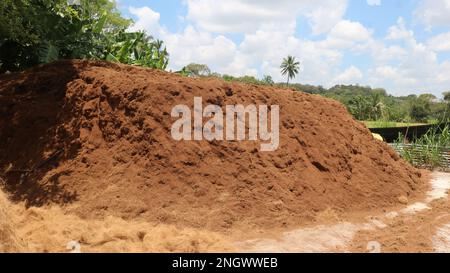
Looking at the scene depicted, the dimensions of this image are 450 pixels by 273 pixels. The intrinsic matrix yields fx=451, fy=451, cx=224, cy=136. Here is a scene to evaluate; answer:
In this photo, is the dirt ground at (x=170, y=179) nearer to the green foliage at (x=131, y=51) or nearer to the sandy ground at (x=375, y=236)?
the sandy ground at (x=375, y=236)

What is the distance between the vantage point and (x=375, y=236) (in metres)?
4.78

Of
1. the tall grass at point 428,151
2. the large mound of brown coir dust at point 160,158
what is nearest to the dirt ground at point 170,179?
the large mound of brown coir dust at point 160,158

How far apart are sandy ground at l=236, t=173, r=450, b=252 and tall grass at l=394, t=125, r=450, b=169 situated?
13.4 ft

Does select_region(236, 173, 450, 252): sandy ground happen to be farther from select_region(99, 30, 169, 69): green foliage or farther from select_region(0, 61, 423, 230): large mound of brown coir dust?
select_region(99, 30, 169, 69): green foliage

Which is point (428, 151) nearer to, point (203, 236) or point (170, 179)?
point (170, 179)

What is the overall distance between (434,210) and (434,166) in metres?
4.15

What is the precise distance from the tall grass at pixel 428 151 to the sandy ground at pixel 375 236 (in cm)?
407

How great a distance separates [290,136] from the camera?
6.48 metres

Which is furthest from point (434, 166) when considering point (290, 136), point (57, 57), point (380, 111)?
point (380, 111)

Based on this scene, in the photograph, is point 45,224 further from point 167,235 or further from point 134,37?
point 134,37

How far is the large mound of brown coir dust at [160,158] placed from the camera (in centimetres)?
505

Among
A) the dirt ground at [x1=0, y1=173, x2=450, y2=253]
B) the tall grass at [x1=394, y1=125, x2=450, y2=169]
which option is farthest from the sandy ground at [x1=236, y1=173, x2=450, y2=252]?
the tall grass at [x1=394, y1=125, x2=450, y2=169]

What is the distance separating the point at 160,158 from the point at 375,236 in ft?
8.43

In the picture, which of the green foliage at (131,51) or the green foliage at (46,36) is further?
the green foliage at (131,51)
